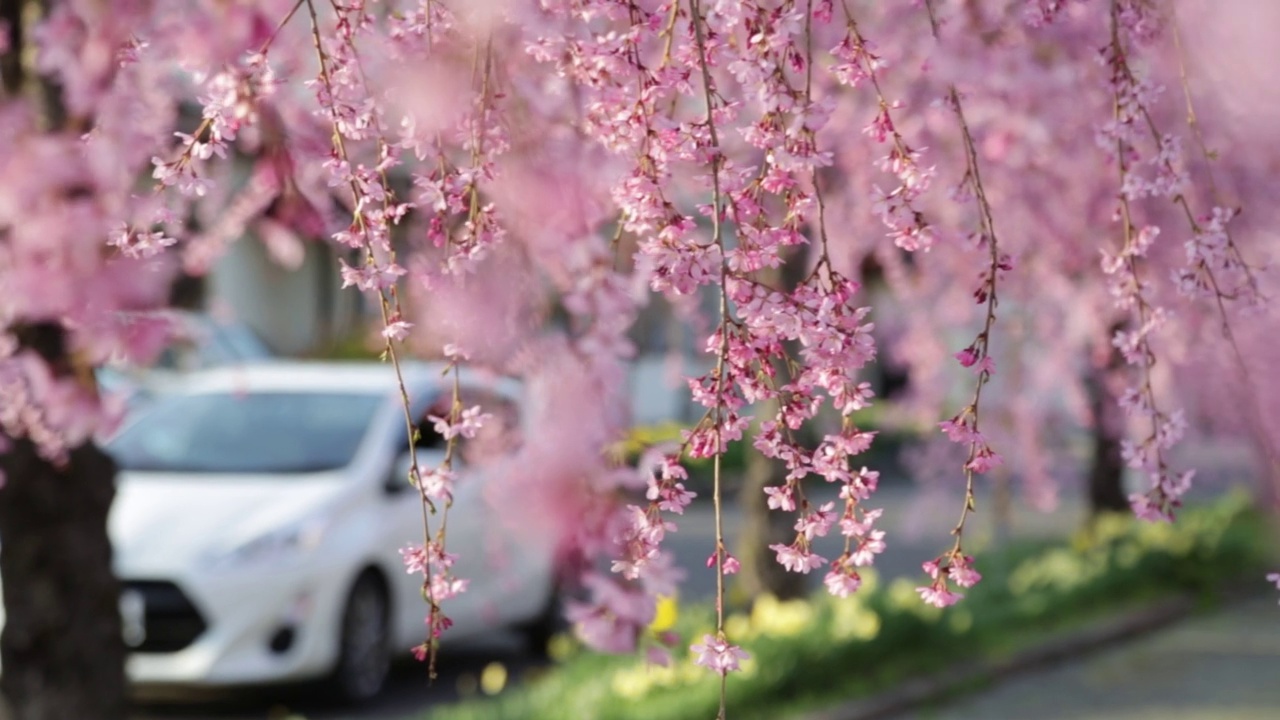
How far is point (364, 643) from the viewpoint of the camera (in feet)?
28.4

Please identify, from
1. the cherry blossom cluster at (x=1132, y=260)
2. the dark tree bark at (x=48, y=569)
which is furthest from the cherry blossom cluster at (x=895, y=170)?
the dark tree bark at (x=48, y=569)

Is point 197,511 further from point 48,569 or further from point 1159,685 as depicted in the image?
point 1159,685

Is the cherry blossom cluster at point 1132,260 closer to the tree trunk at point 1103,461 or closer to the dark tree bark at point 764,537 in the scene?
the dark tree bark at point 764,537

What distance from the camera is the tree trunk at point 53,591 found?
18.0 ft

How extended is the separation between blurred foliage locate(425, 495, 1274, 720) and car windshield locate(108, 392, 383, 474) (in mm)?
1539

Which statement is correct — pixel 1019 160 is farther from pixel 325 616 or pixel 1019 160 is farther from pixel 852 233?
pixel 325 616

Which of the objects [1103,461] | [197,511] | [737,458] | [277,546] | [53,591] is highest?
[737,458]

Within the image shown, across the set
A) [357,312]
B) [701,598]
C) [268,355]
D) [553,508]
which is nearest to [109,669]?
[553,508]

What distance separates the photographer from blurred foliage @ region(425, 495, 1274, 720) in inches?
268

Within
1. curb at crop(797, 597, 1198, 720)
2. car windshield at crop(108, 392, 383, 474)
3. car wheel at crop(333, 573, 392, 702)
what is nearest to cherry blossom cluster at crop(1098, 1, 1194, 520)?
curb at crop(797, 597, 1198, 720)

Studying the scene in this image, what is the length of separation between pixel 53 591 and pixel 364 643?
10.7 feet

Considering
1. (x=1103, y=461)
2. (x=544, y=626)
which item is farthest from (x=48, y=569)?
(x=1103, y=461)

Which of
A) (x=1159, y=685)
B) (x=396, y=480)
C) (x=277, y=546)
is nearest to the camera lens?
(x=277, y=546)

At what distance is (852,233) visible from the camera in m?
10.5
